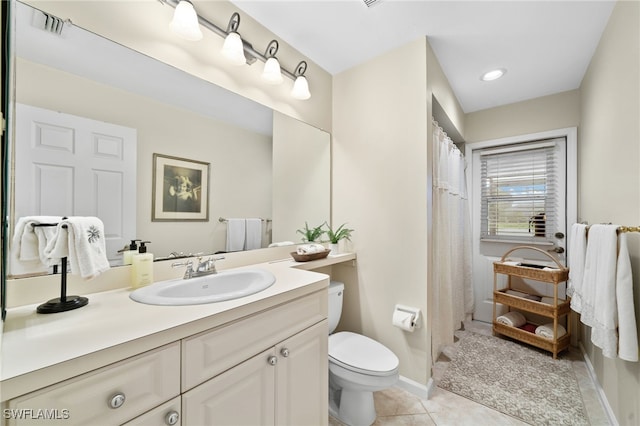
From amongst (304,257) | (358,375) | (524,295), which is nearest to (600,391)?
(524,295)

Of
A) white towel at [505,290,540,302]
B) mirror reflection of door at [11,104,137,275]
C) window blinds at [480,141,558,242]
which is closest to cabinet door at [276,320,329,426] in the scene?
mirror reflection of door at [11,104,137,275]

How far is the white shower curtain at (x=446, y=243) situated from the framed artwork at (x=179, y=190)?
1596 millimetres

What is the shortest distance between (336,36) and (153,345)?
197cm

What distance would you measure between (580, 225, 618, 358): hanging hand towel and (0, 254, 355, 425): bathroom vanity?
4.43 ft

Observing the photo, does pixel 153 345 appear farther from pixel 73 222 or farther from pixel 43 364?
pixel 73 222

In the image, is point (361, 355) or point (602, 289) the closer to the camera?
point (602, 289)

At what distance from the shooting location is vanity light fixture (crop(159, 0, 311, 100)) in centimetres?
129

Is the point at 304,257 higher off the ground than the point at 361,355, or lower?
higher

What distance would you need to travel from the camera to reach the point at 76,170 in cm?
96

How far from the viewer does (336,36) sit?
67.9 inches

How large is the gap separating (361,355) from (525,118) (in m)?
2.84

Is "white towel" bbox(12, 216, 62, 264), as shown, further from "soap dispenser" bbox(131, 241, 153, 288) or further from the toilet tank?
the toilet tank

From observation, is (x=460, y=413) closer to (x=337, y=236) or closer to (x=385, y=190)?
(x=337, y=236)

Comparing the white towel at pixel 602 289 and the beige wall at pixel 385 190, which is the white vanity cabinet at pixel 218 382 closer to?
the beige wall at pixel 385 190
